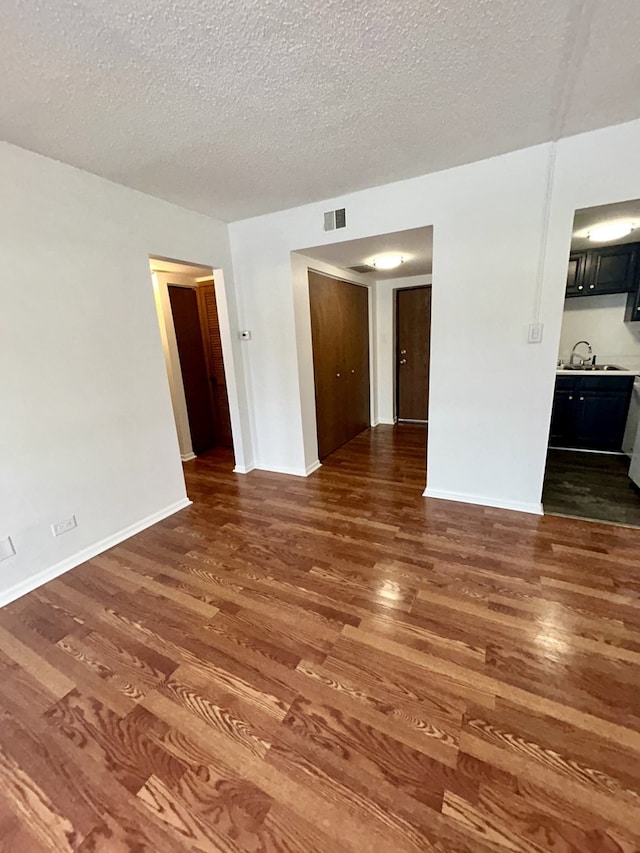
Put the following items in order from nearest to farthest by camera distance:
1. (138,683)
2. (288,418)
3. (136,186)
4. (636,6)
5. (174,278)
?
(636,6) < (138,683) < (136,186) < (288,418) < (174,278)

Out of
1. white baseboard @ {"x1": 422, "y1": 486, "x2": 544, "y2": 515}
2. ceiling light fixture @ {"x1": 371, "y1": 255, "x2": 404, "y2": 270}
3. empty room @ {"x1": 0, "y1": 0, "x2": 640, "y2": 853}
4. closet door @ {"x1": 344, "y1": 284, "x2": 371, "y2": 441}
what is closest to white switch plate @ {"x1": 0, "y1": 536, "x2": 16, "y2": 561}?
empty room @ {"x1": 0, "y1": 0, "x2": 640, "y2": 853}

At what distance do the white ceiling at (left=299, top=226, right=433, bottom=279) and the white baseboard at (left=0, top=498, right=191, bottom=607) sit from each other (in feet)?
8.64

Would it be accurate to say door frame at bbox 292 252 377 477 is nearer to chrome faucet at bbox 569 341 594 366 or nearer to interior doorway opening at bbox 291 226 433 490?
interior doorway opening at bbox 291 226 433 490

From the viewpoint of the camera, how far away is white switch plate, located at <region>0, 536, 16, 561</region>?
2.03m

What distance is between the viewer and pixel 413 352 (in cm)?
534

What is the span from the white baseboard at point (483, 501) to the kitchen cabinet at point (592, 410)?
1.73 m

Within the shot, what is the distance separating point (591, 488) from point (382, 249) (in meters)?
2.83

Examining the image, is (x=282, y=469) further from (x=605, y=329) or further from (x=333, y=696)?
(x=605, y=329)

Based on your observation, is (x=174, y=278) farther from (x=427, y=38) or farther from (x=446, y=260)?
(x=427, y=38)

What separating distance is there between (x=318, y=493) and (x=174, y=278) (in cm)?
292

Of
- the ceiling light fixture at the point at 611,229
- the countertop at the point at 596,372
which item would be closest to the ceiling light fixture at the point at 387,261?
the ceiling light fixture at the point at 611,229

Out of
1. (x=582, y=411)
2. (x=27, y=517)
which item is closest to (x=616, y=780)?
(x=27, y=517)

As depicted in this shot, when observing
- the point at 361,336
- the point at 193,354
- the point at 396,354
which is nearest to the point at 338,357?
the point at 361,336

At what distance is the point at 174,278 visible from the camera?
398 cm
